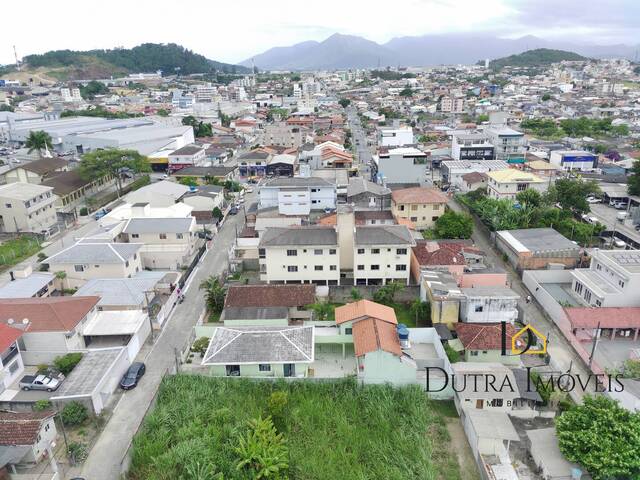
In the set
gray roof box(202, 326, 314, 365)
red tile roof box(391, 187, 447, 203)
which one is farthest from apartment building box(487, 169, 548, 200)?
gray roof box(202, 326, 314, 365)

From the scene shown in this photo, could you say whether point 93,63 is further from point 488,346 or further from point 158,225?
point 488,346

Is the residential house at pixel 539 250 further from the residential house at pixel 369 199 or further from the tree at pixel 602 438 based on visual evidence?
the tree at pixel 602 438

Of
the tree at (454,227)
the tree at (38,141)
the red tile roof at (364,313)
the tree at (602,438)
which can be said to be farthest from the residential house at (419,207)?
the tree at (38,141)

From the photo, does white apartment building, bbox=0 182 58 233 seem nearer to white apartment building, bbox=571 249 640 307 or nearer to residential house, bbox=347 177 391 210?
residential house, bbox=347 177 391 210

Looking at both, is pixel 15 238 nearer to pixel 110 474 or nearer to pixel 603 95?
pixel 110 474

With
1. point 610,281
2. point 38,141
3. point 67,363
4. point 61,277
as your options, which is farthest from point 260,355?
point 38,141

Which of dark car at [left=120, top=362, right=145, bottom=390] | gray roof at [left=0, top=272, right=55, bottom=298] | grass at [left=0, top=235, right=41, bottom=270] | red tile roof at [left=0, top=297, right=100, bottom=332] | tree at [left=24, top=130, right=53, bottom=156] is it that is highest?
tree at [left=24, top=130, right=53, bottom=156]
